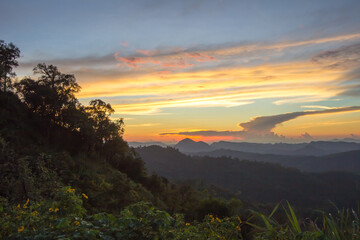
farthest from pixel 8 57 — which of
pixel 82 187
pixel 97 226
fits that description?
pixel 97 226

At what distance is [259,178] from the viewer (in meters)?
130

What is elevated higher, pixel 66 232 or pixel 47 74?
pixel 47 74

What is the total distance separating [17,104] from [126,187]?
10496mm

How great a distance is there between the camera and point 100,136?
810 inches

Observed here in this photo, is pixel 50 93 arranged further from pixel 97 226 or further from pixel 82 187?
pixel 97 226

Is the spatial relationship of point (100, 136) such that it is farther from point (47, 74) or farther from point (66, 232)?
point (66, 232)

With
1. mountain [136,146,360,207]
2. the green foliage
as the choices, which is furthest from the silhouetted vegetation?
mountain [136,146,360,207]

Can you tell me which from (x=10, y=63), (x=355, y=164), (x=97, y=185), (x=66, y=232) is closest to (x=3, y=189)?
(x=97, y=185)

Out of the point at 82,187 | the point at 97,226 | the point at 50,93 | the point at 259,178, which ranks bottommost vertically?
the point at 259,178

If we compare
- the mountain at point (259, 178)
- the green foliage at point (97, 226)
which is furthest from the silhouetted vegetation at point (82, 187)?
the mountain at point (259, 178)

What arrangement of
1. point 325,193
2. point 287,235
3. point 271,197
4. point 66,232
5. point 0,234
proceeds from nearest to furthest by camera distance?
1. point 66,232
2. point 287,235
3. point 0,234
4. point 271,197
5. point 325,193

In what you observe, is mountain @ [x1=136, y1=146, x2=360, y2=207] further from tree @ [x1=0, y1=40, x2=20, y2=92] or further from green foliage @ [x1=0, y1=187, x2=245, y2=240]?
→ green foliage @ [x1=0, y1=187, x2=245, y2=240]

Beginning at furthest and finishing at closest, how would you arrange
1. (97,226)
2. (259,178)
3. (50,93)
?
1. (259,178)
2. (50,93)
3. (97,226)

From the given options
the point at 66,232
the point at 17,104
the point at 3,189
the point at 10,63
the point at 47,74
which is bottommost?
the point at 3,189
